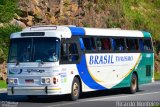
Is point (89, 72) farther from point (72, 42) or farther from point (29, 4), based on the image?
point (29, 4)

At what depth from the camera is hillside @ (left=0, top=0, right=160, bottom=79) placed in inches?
1480

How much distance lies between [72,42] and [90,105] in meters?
3.64

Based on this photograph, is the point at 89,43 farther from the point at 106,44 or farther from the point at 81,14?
the point at 81,14

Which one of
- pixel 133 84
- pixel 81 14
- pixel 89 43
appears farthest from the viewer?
pixel 81 14

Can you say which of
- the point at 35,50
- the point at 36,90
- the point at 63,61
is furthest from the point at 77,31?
the point at 36,90

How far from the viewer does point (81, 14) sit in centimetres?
4641

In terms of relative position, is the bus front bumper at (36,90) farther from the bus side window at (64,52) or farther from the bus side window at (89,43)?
the bus side window at (89,43)

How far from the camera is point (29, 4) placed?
41.7 meters

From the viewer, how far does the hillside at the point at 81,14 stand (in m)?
37.6

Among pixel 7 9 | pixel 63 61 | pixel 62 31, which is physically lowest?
pixel 63 61

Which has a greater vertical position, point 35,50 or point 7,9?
point 7,9

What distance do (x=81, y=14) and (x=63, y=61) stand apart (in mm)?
23582

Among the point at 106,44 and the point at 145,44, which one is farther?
the point at 145,44

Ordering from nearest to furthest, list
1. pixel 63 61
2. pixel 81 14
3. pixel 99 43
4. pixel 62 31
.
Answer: pixel 63 61 → pixel 62 31 → pixel 99 43 → pixel 81 14
